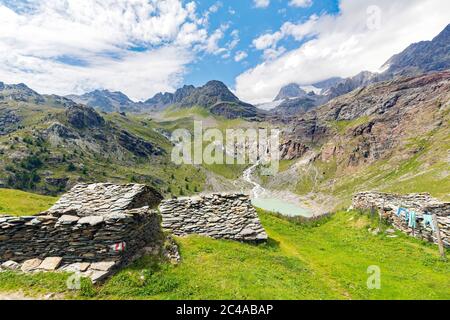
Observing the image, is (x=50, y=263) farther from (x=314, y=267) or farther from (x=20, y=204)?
(x=20, y=204)

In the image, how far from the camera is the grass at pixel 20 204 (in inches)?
1326

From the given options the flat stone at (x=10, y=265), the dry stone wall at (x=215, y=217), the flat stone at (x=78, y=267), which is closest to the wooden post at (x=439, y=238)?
the dry stone wall at (x=215, y=217)

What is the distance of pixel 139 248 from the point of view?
18.3m

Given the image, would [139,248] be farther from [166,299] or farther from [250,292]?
[250,292]

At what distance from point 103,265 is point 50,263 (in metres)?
3.05

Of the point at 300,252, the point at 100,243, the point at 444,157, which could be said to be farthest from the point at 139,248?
the point at 444,157

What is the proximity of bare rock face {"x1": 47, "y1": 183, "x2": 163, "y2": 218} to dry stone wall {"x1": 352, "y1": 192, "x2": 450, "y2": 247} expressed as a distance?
89.9ft

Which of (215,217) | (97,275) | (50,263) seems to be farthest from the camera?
(215,217)

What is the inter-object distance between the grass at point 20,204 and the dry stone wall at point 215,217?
62.7 ft

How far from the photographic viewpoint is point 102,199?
24.6 metres

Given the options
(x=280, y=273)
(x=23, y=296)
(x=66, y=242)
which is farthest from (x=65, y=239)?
(x=280, y=273)

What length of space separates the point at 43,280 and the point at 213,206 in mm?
15690

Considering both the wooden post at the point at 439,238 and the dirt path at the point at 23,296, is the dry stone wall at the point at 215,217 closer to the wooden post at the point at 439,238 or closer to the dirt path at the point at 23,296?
the dirt path at the point at 23,296

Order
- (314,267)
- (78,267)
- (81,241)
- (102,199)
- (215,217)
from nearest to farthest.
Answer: (78,267) → (81,241) → (314,267) → (102,199) → (215,217)
